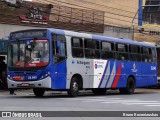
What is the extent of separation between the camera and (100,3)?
4722cm

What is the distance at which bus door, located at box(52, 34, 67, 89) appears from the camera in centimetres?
1981

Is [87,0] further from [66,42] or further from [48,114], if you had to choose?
[48,114]

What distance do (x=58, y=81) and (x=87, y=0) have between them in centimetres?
2626

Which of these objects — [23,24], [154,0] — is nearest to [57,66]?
[23,24]

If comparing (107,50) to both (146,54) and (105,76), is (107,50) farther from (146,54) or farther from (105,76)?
(146,54)

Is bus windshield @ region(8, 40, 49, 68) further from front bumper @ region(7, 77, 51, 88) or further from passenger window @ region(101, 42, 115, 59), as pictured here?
passenger window @ region(101, 42, 115, 59)

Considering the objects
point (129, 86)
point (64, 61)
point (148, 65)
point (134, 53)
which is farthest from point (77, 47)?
point (148, 65)

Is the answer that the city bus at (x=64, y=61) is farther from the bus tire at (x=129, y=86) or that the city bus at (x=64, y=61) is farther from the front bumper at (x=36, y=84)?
the bus tire at (x=129, y=86)

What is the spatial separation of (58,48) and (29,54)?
1339 mm

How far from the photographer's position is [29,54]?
19.8 m

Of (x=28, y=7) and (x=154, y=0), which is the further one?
(x=154, y=0)

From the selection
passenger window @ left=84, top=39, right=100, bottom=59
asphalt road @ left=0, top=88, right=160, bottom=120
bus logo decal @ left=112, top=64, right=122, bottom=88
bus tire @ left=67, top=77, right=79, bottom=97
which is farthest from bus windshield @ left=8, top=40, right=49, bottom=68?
bus logo decal @ left=112, top=64, right=122, bottom=88

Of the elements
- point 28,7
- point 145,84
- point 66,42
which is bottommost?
point 145,84

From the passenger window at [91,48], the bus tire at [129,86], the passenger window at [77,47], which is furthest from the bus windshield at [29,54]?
the bus tire at [129,86]
